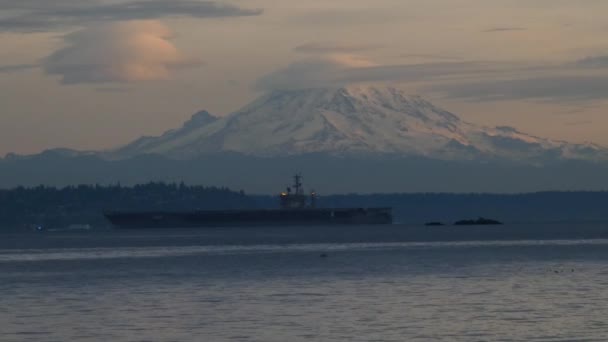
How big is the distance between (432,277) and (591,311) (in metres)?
21.2

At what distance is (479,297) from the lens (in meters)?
48.4

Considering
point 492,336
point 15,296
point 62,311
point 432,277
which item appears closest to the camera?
point 492,336

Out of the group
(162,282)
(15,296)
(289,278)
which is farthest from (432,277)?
(15,296)

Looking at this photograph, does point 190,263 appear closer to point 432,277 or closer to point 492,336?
point 432,277

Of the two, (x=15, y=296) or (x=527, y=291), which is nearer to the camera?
(x=527, y=291)

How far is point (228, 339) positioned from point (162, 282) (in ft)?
92.8

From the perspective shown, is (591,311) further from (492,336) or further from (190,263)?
(190,263)

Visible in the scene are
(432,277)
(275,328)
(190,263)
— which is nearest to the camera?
(275,328)

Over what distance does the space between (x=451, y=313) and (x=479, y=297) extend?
7112 millimetres

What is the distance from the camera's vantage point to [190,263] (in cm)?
8838

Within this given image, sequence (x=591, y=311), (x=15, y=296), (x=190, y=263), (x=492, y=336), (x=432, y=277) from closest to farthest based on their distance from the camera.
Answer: (x=492, y=336) < (x=591, y=311) < (x=15, y=296) < (x=432, y=277) < (x=190, y=263)

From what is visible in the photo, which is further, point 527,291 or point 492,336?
point 527,291

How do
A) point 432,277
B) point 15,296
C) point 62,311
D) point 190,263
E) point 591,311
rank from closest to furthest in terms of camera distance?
point 591,311 < point 62,311 < point 15,296 < point 432,277 < point 190,263

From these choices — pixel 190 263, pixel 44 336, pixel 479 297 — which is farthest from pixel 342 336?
pixel 190 263
